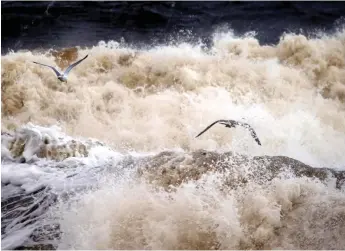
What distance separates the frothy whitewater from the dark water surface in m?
0.75

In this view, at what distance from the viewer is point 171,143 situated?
6500 millimetres

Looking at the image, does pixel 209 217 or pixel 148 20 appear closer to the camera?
pixel 209 217

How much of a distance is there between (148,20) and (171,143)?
6.23 metres

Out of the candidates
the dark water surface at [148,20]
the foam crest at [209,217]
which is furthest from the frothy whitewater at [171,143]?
the dark water surface at [148,20]

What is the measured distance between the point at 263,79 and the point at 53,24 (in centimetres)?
636

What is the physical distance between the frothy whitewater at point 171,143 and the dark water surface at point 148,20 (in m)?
0.75

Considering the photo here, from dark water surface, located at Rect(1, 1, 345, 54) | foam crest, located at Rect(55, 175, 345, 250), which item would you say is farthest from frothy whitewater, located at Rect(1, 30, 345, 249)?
dark water surface, located at Rect(1, 1, 345, 54)

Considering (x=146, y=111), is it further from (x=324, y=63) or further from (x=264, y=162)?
(x=324, y=63)

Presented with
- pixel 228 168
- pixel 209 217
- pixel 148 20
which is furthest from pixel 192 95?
pixel 148 20

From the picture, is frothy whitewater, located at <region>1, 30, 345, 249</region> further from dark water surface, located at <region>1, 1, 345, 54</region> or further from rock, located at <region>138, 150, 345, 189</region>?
dark water surface, located at <region>1, 1, 345, 54</region>

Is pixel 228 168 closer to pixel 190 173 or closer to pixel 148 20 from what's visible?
pixel 190 173

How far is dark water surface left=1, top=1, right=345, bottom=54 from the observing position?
10797 millimetres

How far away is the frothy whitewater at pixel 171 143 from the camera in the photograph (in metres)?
3.70

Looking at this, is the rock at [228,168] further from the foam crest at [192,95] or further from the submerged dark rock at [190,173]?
the foam crest at [192,95]
